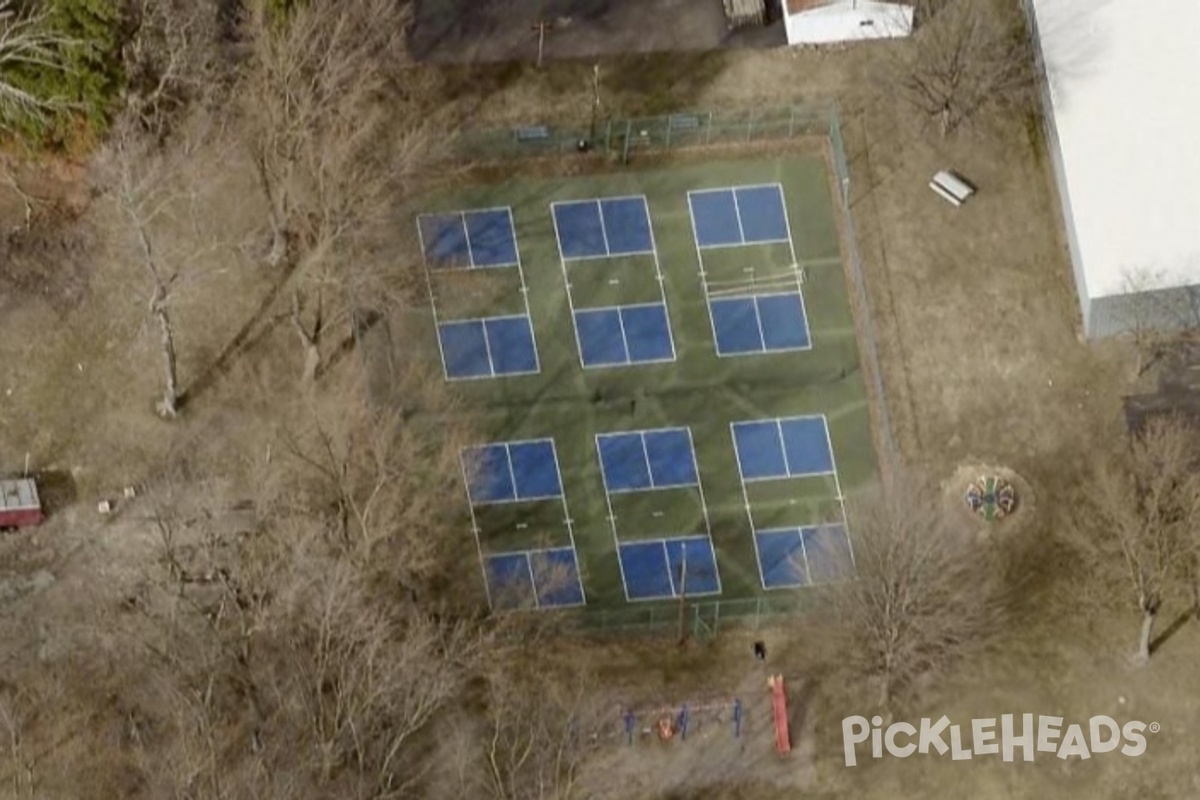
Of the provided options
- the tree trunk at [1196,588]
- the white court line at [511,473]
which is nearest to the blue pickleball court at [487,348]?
the white court line at [511,473]

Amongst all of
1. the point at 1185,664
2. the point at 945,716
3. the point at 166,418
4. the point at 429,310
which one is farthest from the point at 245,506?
the point at 1185,664

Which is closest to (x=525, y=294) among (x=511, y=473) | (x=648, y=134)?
(x=511, y=473)

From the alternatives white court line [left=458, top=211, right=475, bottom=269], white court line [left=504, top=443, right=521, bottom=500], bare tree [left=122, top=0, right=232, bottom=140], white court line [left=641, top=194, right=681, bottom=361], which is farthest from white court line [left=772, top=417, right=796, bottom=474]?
bare tree [left=122, top=0, right=232, bottom=140]

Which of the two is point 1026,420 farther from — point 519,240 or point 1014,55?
point 519,240

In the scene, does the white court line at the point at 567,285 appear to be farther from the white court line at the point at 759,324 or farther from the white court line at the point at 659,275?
the white court line at the point at 759,324

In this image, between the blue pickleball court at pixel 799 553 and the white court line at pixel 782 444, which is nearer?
the blue pickleball court at pixel 799 553

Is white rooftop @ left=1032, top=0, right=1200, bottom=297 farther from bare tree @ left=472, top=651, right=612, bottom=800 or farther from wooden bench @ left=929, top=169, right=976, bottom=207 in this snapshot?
bare tree @ left=472, top=651, right=612, bottom=800

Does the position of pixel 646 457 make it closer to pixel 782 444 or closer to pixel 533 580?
pixel 782 444
